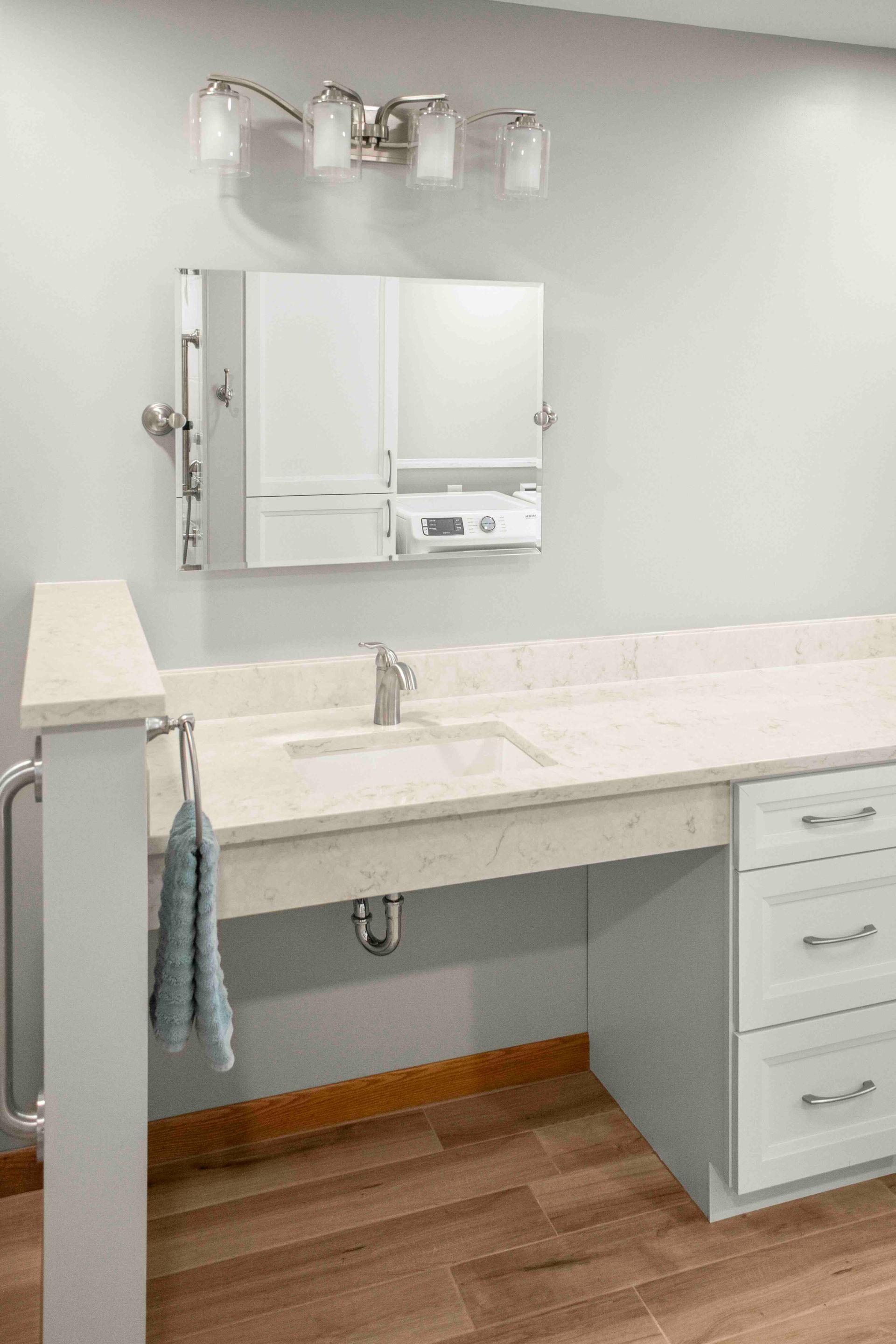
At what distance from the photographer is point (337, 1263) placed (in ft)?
6.15

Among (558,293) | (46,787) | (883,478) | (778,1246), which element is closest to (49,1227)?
(46,787)

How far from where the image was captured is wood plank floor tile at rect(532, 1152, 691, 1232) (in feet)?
6.51

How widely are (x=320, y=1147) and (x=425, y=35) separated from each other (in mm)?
2187

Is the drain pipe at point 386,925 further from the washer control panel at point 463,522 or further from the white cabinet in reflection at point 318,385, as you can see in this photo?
the white cabinet in reflection at point 318,385

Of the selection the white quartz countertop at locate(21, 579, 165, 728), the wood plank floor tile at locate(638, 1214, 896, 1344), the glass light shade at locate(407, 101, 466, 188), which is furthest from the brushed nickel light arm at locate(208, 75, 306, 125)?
the wood plank floor tile at locate(638, 1214, 896, 1344)

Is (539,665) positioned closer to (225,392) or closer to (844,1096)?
(225,392)

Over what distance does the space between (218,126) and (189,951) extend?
4.41ft

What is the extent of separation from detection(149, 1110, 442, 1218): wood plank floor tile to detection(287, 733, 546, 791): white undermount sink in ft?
2.54

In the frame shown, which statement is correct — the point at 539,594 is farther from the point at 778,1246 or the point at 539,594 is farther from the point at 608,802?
the point at 778,1246

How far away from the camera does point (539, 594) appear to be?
2.28 metres

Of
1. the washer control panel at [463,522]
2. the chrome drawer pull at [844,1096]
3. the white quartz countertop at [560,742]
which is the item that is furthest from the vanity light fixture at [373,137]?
the chrome drawer pull at [844,1096]

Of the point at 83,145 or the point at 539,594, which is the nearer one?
the point at 83,145

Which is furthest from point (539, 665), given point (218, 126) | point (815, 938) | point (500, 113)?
point (218, 126)

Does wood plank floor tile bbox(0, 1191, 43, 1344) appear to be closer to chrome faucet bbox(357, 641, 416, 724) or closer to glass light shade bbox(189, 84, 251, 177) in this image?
chrome faucet bbox(357, 641, 416, 724)
